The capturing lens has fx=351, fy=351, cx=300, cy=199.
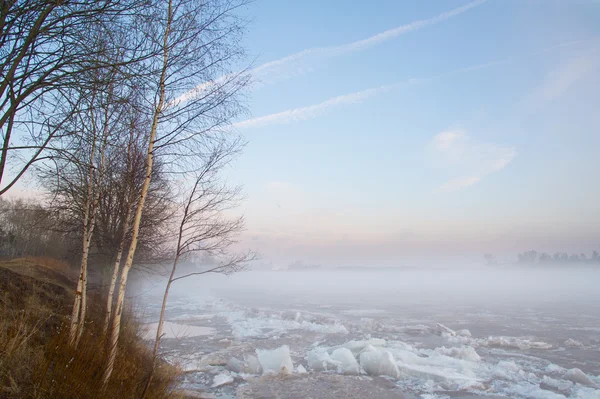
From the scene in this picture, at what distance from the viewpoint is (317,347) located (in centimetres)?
1653

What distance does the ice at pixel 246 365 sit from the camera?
40.7 feet

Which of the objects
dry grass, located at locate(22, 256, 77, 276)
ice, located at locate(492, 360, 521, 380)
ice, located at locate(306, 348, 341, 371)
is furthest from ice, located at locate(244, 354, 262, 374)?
dry grass, located at locate(22, 256, 77, 276)

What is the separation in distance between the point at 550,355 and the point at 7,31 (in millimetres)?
20159

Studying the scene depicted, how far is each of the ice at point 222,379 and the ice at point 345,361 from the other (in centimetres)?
409

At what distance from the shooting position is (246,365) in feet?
41.7

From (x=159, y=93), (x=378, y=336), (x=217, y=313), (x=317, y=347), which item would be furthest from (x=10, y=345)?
(x=217, y=313)

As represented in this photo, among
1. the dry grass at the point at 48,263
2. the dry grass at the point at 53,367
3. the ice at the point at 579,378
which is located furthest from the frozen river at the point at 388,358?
the dry grass at the point at 48,263

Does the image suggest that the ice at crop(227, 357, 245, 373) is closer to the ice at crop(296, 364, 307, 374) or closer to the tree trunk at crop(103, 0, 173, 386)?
the ice at crop(296, 364, 307, 374)

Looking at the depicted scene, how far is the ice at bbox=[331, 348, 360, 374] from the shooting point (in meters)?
12.9

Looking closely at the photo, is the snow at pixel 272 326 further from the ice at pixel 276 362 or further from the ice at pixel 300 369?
the ice at pixel 300 369

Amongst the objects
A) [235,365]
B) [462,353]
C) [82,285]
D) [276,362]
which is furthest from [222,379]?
[462,353]

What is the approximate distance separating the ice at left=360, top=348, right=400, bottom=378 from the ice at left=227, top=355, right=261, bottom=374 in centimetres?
397

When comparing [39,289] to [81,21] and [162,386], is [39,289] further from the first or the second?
[81,21]

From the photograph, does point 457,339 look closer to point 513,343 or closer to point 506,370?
point 513,343
